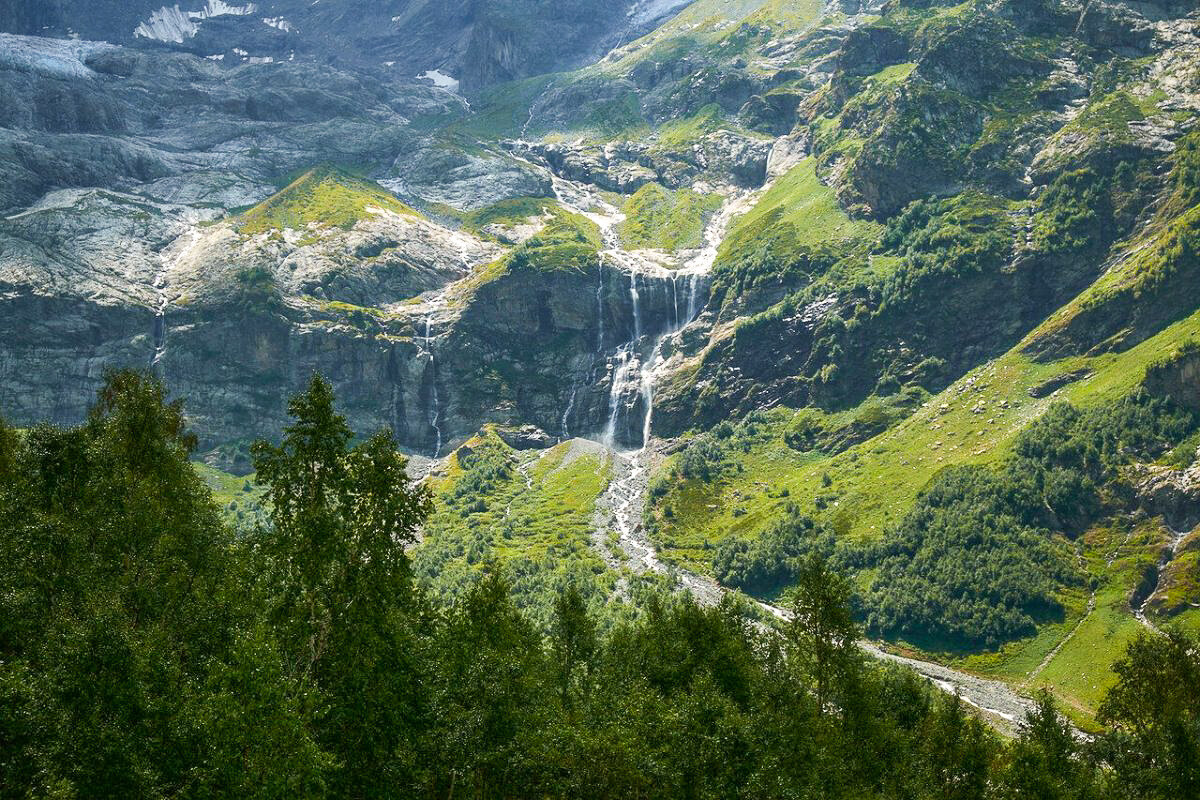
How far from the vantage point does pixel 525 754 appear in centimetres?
5638

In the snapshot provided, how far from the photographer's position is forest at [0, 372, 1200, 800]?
4262 cm

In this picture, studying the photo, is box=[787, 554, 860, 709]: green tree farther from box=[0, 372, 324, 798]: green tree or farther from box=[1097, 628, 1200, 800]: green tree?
box=[0, 372, 324, 798]: green tree

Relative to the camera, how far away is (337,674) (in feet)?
159

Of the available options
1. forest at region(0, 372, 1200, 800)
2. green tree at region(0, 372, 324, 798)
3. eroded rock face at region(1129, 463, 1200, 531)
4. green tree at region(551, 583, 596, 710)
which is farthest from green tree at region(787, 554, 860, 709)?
eroded rock face at region(1129, 463, 1200, 531)

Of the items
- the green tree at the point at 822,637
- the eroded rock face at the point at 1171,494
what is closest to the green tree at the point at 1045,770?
the green tree at the point at 822,637

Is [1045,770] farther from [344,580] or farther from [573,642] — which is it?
[344,580]

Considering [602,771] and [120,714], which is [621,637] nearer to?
[602,771]

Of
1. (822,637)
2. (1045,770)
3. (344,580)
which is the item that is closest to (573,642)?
(822,637)

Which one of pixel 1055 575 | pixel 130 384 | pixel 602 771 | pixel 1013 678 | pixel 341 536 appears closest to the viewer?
pixel 341 536

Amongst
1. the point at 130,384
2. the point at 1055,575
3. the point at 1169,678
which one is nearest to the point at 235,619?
the point at 130,384

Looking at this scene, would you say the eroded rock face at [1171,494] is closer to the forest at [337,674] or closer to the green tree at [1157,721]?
the green tree at [1157,721]

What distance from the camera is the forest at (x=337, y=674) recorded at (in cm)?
4262

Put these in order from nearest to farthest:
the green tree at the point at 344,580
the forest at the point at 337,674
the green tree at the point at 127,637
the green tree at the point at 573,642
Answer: the green tree at the point at 127,637 → the forest at the point at 337,674 → the green tree at the point at 344,580 → the green tree at the point at 573,642

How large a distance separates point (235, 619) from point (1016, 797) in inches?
2818
